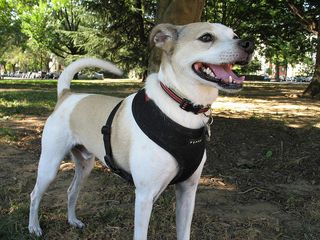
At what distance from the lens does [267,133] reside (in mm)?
7492

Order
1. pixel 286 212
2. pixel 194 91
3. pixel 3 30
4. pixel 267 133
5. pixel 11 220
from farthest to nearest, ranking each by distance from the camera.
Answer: pixel 3 30, pixel 267 133, pixel 286 212, pixel 11 220, pixel 194 91

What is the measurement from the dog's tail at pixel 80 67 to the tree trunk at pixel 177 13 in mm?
3386

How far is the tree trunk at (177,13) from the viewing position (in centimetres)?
739

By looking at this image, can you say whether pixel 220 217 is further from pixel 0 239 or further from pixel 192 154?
pixel 0 239

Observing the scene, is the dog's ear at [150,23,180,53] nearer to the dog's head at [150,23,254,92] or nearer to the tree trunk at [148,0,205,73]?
the dog's head at [150,23,254,92]

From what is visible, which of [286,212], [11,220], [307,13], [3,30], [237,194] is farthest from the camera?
[3,30]

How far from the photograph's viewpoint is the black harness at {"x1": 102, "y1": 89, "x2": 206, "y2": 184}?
2947 mm

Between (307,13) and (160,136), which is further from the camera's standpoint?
(307,13)

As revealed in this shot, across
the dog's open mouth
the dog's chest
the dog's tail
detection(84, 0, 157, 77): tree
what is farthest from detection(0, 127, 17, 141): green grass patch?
detection(84, 0, 157, 77): tree

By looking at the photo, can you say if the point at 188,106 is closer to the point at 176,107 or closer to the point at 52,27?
the point at 176,107

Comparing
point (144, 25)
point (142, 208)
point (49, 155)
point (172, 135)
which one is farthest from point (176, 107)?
point (144, 25)

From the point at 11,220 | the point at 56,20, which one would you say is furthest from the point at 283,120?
the point at 56,20

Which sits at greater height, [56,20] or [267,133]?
[267,133]

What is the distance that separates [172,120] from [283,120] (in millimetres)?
6908
